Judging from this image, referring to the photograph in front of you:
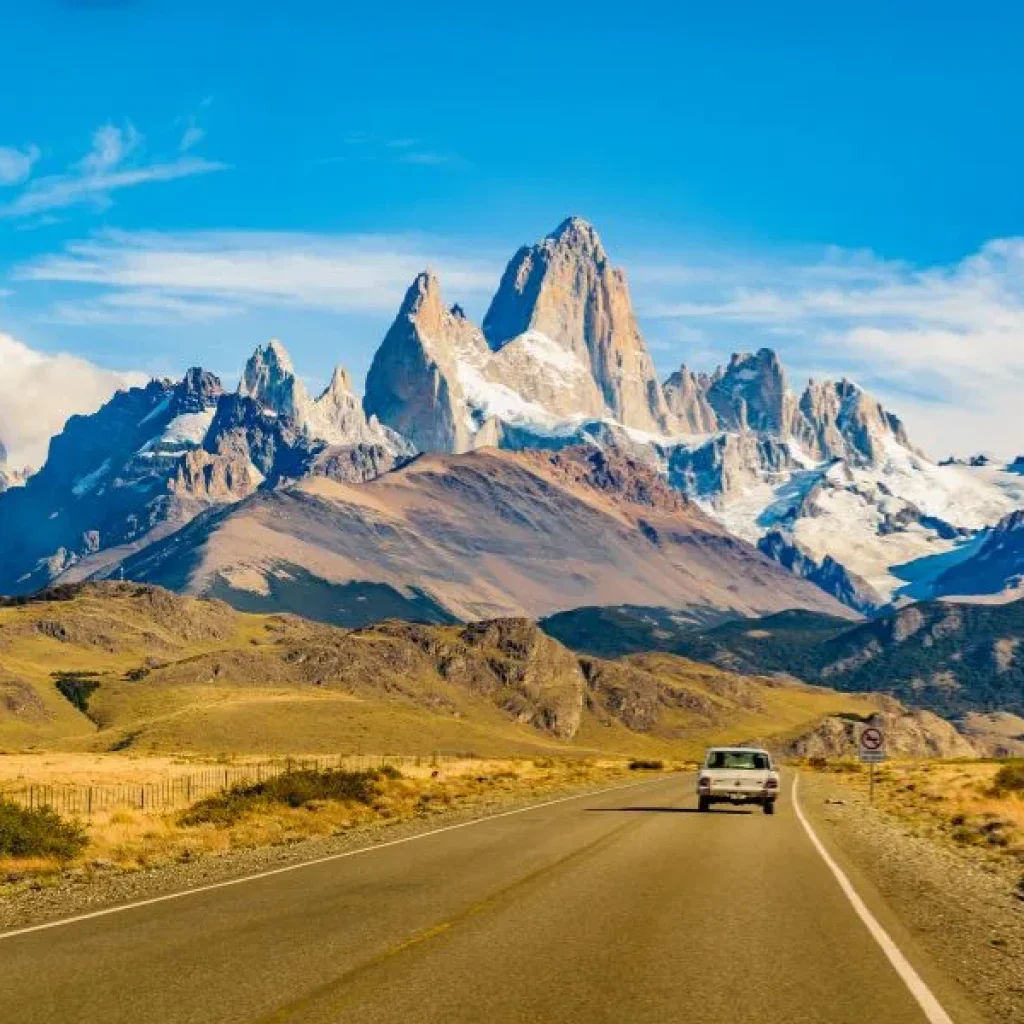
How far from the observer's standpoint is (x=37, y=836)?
2973 cm

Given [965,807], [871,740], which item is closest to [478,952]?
[965,807]

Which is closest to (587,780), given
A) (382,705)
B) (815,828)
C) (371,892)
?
(815,828)

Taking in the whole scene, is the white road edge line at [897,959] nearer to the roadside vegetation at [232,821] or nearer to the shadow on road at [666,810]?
the roadside vegetation at [232,821]

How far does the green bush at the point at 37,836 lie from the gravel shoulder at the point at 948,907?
15.4 m

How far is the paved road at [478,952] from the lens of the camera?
12.5m

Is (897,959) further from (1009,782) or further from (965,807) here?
(1009,782)

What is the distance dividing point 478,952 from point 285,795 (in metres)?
29.4

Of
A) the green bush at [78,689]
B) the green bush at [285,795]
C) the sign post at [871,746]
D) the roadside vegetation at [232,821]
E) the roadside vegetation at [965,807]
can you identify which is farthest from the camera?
the green bush at [78,689]

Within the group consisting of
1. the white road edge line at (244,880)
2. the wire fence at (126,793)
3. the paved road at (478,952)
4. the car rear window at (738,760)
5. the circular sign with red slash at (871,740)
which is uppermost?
the circular sign with red slash at (871,740)

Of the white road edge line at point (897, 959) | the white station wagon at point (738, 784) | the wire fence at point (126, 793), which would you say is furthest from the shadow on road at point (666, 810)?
the white road edge line at point (897, 959)

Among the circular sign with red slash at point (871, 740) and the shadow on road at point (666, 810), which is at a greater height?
the circular sign with red slash at point (871, 740)

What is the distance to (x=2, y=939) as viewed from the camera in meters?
16.7

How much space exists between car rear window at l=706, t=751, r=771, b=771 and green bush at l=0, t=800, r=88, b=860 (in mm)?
20590

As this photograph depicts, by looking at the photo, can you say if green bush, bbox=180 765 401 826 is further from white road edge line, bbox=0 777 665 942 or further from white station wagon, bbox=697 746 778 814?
white station wagon, bbox=697 746 778 814
